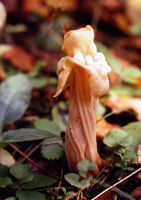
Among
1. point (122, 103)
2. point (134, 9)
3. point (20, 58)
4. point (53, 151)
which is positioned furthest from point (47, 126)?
point (134, 9)

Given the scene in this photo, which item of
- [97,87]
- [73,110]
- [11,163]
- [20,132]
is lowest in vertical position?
[11,163]

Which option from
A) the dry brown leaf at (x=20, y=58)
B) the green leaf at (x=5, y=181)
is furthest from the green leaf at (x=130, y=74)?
the green leaf at (x=5, y=181)

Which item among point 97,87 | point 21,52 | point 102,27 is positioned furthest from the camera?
point 102,27

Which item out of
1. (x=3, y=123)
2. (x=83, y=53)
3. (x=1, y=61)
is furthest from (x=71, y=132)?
(x=1, y=61)

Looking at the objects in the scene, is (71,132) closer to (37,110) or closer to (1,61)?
(37,110)

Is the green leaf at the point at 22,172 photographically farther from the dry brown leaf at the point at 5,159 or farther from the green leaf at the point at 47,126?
the green leaf at the point at 47,126

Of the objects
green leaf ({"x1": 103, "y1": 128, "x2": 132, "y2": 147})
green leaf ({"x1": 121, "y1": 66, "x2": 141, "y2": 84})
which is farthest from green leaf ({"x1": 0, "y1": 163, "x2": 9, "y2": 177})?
green leaf ({"x1": 121, "y1": 66, "x2": 141, "y2": 84})
